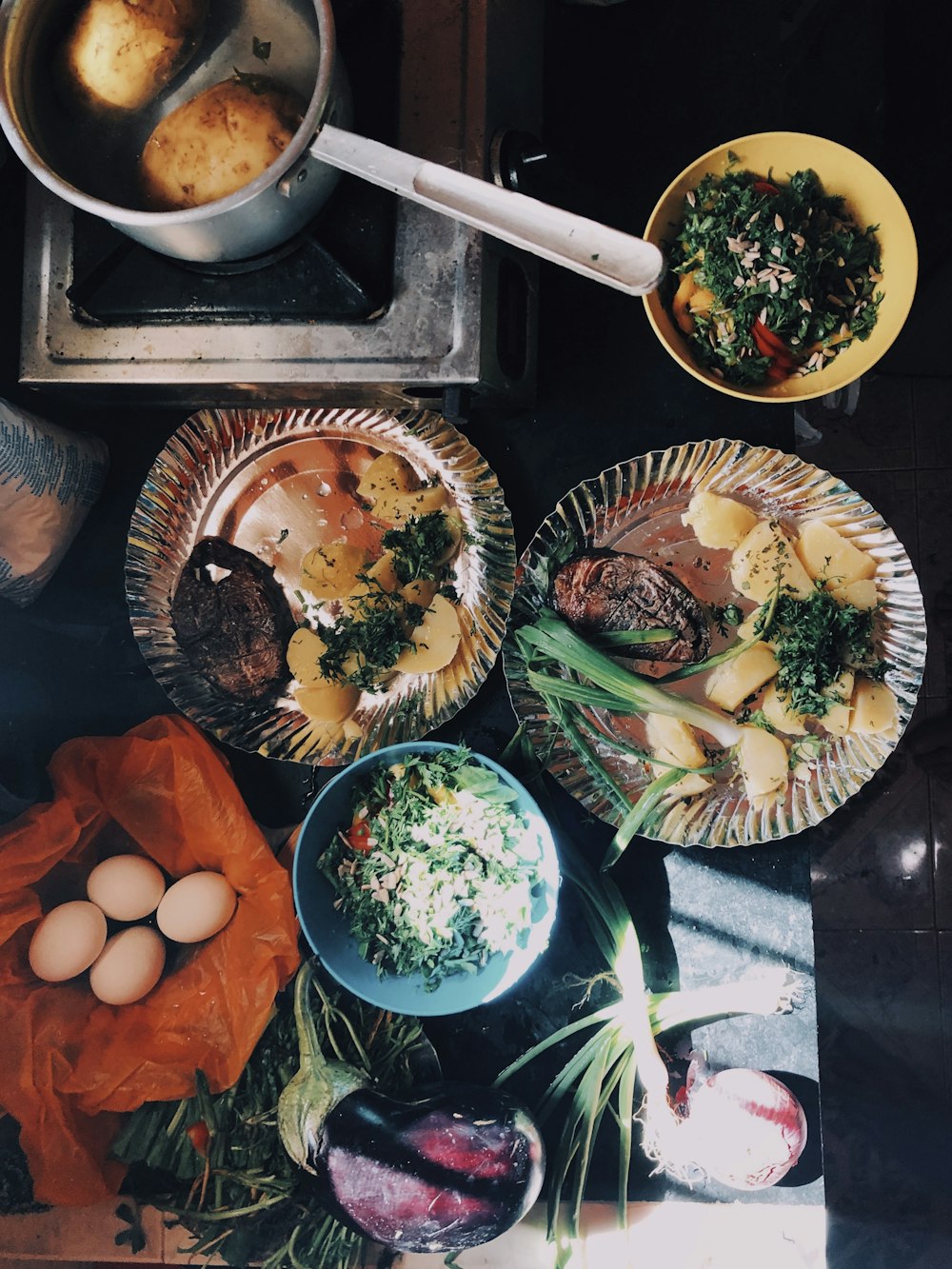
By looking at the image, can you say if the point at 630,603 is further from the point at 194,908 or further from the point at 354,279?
the point at 194,908

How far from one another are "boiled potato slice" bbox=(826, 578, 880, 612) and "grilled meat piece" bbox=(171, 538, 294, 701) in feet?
2.88

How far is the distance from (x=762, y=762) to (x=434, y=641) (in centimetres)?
54

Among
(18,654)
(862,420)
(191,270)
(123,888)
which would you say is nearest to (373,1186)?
(123,888)

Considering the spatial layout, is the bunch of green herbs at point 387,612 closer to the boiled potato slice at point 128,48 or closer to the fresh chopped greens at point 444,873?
the fresh chopped greens at point 444,873

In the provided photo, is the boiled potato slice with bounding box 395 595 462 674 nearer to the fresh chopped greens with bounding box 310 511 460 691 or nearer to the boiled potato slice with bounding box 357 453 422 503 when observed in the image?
the fresh chopped greens with bounding box 310 511 460 691

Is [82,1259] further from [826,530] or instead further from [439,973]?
[826,530]

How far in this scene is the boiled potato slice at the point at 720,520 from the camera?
1465 mm

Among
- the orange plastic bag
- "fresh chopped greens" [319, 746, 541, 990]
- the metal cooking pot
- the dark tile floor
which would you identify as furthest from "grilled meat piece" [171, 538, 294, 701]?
the dark tile floor

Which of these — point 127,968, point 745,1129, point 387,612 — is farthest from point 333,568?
point 745,1129

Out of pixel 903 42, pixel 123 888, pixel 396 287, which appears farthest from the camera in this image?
pixel 903 42

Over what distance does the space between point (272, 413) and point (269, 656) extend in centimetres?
40

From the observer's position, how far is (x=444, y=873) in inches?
57.0

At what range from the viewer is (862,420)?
213 cm

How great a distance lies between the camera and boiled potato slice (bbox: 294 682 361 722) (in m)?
1.50
